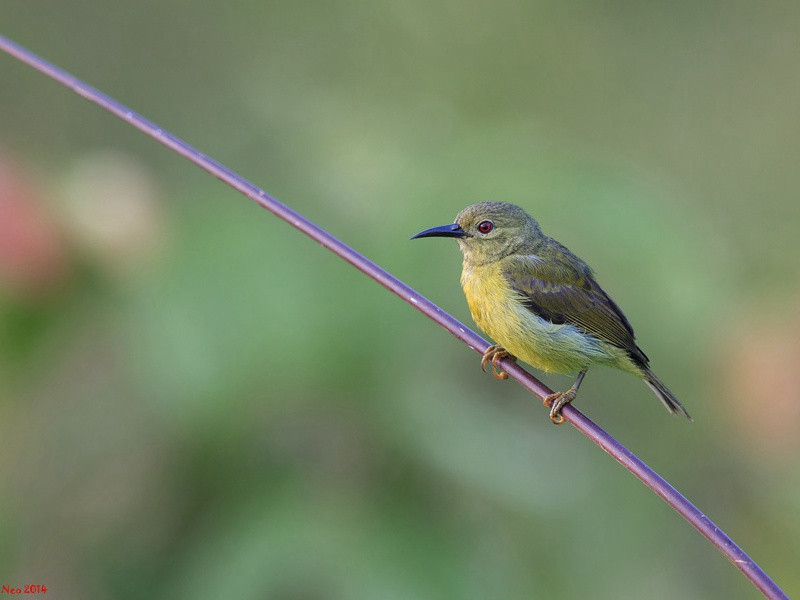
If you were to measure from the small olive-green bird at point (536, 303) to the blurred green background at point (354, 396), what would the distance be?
8.9 inches

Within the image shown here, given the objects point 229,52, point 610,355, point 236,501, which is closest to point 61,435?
point 236,501

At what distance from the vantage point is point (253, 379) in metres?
3.31

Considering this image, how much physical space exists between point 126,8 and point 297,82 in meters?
1.90

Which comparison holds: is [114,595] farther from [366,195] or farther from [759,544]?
[759,544]

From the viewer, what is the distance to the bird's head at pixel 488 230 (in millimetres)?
3461

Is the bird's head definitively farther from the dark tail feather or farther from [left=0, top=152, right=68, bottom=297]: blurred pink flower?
[left=0, top=152, right=68, bottom=297]: blurred pink flower

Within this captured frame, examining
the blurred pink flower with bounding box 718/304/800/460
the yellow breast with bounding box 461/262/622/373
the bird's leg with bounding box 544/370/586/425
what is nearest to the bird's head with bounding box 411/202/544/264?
the yellow breast with bounding box 461/262/622/373

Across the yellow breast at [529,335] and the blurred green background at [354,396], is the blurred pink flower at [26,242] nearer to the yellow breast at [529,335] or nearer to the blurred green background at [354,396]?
the blurred green background at [354,396]

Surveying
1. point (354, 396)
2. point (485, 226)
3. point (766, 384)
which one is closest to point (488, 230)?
point (485, 226)

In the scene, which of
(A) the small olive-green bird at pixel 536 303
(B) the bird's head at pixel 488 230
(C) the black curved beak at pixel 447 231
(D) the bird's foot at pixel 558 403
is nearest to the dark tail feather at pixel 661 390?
(A) the small olive-green bird at pixel 536 303

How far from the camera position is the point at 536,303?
3279 mm

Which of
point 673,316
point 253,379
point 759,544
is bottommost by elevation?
point 253,379

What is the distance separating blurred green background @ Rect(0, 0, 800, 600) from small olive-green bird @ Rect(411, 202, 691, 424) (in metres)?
0.23

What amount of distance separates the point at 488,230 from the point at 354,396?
2.40ft
